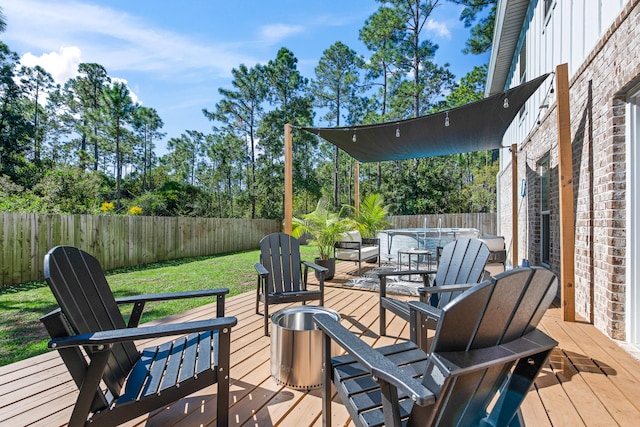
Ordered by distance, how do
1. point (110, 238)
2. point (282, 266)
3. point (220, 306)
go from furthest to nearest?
point (110, 238) < point (282, 266) < point (220, 306)

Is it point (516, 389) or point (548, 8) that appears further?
point (548, 8)

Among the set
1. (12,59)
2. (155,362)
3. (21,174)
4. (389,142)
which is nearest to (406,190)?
(389,142)

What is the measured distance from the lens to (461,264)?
251cm

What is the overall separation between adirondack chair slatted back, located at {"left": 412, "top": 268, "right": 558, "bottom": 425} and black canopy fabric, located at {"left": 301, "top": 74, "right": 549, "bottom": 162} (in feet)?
11.5

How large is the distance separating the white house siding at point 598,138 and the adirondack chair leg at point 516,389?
7.39 ft

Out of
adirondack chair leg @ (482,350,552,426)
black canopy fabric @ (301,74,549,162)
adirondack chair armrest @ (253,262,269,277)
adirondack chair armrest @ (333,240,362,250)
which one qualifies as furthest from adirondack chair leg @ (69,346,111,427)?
adirondack chair armrest @ (333,240,362,250)

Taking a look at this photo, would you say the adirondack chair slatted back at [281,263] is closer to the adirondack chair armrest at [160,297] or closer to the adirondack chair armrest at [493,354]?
the adirondack chair armrest at [160,297]

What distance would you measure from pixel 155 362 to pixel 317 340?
920mm

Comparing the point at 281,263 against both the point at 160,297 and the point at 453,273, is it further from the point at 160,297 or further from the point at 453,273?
the point at 453,273

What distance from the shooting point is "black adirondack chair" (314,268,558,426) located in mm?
885

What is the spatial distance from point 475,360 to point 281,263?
2604 mm

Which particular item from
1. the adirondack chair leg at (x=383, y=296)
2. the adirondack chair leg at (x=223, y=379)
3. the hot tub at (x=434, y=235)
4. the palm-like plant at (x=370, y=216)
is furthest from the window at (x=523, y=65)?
the adirondack chair leg at (x=223, y=379)

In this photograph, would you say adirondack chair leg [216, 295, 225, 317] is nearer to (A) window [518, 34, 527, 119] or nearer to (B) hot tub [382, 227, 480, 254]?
(B) hot tub [382, 227, 480, 254]

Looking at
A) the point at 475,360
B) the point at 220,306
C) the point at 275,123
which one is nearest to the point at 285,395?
the point at 220,306
